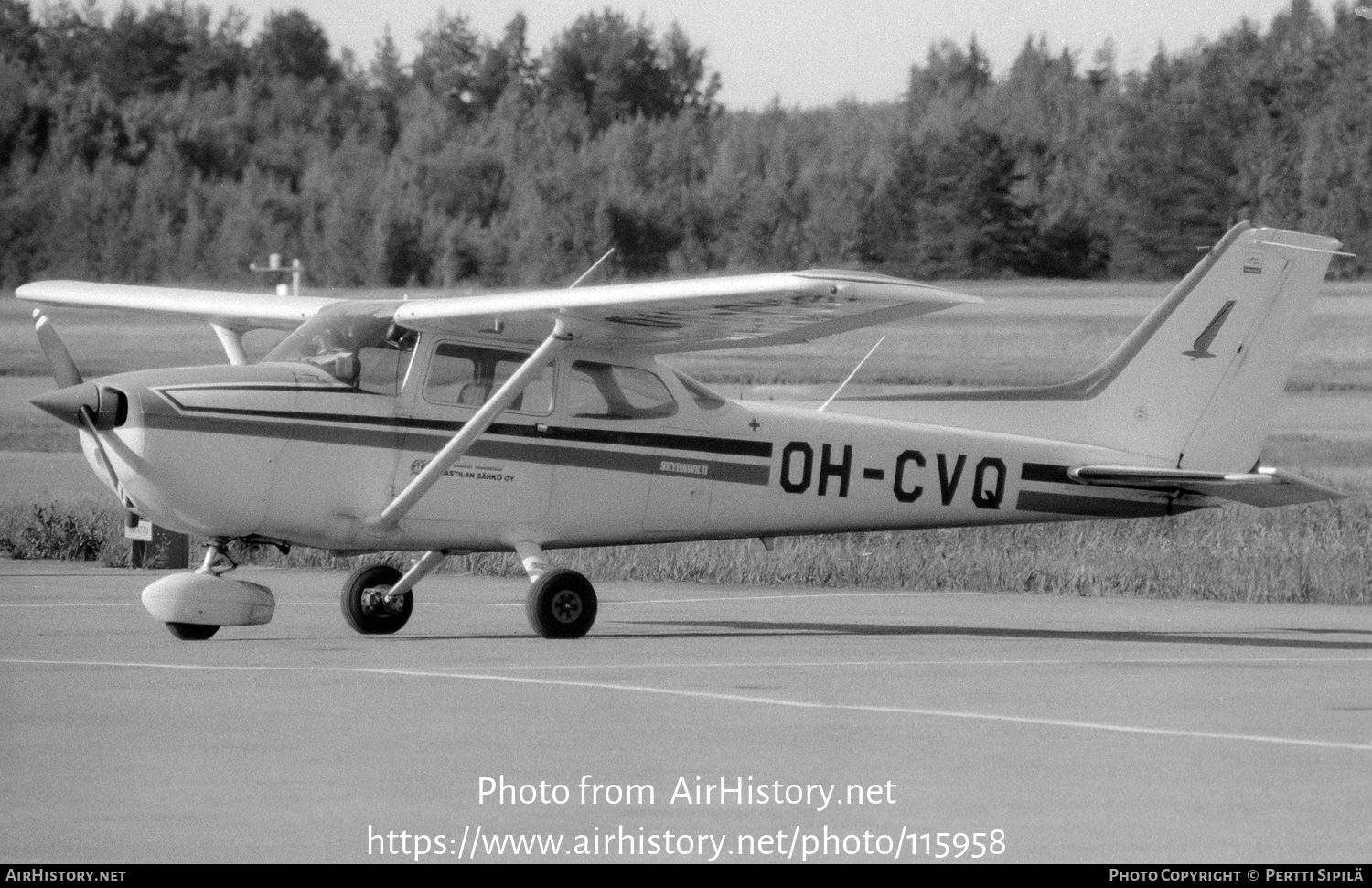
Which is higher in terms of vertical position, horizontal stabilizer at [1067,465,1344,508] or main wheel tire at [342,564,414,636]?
horizontal stabilizer at [1067,465,1344,508]

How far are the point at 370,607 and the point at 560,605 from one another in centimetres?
116

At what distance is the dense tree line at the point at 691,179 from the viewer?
140ft

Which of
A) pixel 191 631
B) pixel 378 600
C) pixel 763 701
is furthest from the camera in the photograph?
pixel 378 600

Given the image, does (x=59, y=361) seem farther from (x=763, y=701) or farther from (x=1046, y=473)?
(x=1046, y=473)

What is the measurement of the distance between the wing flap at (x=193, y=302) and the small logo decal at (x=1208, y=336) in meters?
5.54

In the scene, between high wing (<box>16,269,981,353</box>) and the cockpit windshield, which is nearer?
high wing (<box>16,269,981,353</box>)

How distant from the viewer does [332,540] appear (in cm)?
1200

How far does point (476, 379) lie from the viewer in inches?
486

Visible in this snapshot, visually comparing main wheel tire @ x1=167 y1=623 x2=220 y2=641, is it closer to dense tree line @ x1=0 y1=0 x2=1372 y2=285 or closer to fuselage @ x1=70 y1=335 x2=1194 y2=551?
fuselage @ x1=70 y1=335 x2=1194 y2=551

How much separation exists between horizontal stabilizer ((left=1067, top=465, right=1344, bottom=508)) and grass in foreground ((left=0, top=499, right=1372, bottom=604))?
2244mm

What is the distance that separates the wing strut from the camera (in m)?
11.9

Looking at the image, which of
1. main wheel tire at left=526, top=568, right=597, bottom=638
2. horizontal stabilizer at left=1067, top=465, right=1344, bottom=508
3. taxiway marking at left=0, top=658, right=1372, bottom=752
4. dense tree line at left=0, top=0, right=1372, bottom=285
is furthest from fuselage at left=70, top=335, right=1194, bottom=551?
dense tree line at left=0, top=0, right=1372, bottom=285

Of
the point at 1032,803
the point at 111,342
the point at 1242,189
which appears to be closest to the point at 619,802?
the point at 1032,803

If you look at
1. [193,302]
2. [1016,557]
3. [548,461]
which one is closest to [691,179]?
[1016,557]
